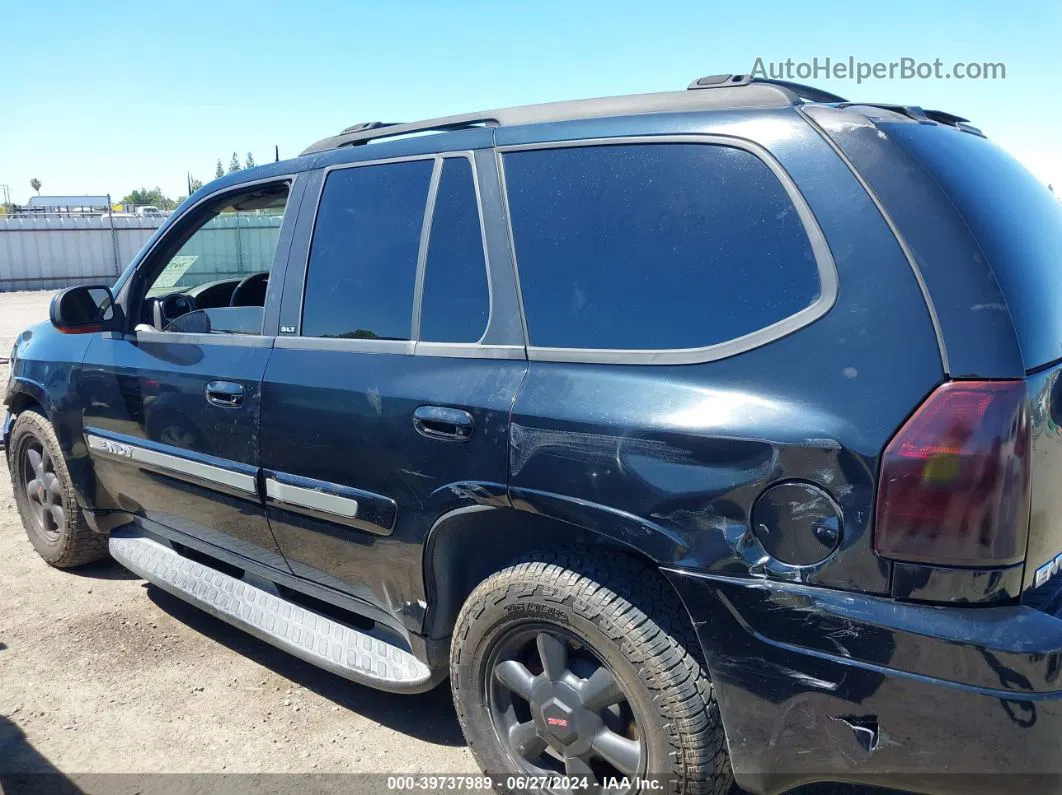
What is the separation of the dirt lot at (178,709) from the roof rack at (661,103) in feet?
7.04

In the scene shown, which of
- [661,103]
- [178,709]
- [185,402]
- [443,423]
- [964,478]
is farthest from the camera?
[185,402]

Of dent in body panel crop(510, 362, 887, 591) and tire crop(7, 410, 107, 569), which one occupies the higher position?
dent in body panel crop(510, 362, 887, 591)

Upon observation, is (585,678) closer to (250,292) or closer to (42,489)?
(250,292)

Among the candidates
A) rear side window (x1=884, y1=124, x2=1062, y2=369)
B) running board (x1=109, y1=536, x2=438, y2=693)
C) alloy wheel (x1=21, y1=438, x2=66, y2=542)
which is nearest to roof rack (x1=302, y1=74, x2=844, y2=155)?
rear side window (x1=884, y1=124, x2=1062, y2=369)

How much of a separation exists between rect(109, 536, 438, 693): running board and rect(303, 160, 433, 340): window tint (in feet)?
3.47

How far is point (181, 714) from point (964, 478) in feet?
9.40

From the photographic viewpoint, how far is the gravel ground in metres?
2.79

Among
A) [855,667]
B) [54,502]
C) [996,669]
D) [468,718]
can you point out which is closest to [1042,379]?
[996,669]

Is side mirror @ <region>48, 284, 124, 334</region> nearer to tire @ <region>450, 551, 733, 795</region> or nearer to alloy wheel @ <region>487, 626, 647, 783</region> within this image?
tire @ <region>450, 551, 733, 795</region>

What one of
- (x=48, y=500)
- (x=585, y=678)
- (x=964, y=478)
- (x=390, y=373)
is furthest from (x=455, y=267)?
(x=48, y=500)

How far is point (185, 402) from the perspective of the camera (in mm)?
3301

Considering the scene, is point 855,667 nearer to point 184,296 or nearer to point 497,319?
point 497,319

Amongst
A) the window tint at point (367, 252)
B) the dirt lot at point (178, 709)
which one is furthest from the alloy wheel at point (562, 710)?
the window tint at point (367, 252)

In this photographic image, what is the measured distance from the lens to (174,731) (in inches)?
120
